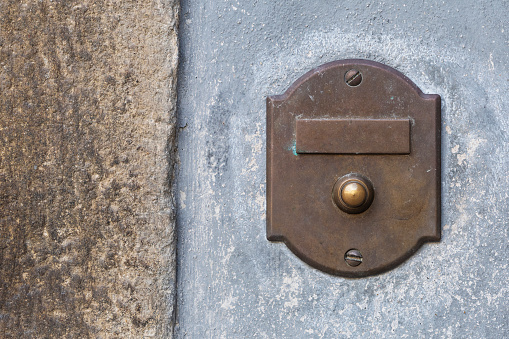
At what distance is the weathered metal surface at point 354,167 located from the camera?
0.53m

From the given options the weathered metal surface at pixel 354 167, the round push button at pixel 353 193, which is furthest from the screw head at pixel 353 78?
the round push button at pixel 353 193

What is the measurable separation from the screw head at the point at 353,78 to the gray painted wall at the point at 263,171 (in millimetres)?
36

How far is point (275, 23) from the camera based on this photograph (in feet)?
1.85

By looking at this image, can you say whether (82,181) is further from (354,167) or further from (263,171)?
(354,167)

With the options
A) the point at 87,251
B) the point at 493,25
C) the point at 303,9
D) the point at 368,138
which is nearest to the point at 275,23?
the point at 303,9

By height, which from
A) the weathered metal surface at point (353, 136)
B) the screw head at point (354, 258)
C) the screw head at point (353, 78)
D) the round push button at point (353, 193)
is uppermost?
the screw head at point (353, 78)

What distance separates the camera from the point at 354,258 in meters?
0.54

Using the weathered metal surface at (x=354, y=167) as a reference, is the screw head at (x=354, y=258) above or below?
below

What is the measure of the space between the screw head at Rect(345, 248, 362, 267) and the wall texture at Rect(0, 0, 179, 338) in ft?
0.89

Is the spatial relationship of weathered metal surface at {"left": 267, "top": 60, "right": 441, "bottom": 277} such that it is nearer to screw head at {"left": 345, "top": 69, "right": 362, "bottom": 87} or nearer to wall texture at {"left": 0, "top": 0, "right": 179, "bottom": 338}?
screw head at {"left": 345, "top": 69, "right": 362, "bottom": 87}

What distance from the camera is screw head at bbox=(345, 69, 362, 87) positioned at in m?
0.54

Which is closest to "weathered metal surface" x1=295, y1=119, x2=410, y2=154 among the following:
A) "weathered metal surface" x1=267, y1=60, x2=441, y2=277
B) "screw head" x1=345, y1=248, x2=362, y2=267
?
"weathered metal surface" x1=267, y1=60, x2=441, y2=277

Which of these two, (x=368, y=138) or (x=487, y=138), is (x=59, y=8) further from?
(x=487, y=138)

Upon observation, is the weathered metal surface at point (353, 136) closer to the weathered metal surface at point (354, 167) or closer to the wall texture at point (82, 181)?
the weathered metal surface at point (354, 167)
